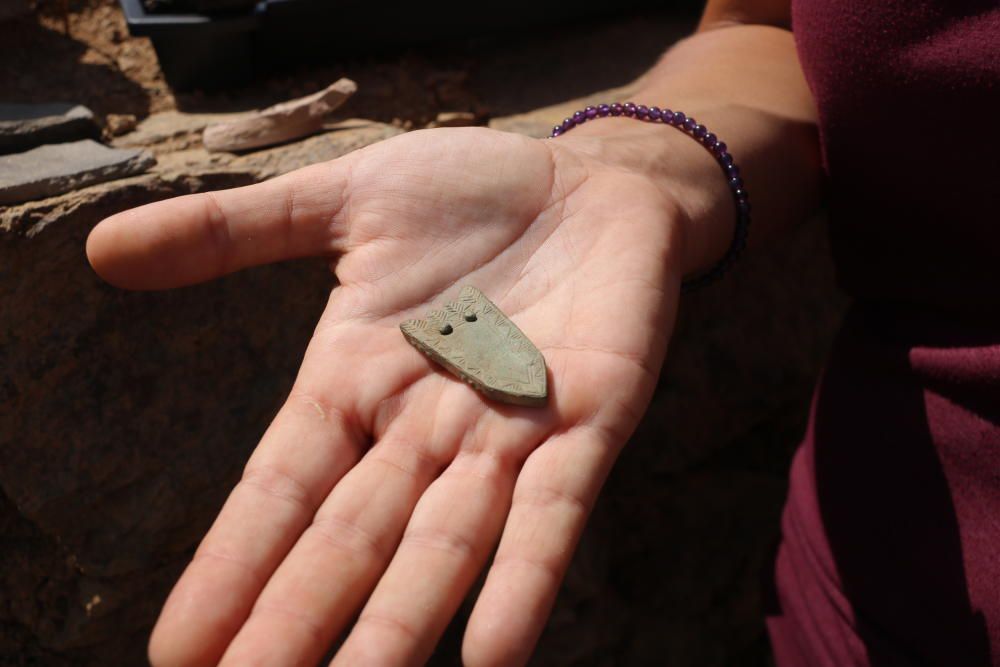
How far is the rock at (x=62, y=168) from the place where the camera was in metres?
1.87

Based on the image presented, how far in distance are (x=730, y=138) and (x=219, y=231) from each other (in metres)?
0.98

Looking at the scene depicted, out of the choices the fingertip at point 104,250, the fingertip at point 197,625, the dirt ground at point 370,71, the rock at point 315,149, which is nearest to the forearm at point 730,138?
the rock at point 315,149

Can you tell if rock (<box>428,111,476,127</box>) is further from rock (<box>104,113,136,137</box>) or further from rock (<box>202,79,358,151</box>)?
rock (<box>104,113,136,137</box>)

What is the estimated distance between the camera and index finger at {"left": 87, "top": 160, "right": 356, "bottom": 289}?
5.00 ft

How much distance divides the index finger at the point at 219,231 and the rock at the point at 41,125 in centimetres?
68

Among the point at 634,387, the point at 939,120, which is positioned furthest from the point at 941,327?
the point at 634,387

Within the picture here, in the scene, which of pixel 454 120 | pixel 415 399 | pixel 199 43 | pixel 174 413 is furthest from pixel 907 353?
pixel 199 43

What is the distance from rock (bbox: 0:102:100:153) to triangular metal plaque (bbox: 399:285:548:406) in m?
1.07

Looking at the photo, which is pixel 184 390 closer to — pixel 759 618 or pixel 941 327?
pixel 941 327

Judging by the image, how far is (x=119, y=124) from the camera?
2342mm

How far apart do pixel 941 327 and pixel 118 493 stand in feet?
5.41

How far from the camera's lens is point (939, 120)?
155 cm

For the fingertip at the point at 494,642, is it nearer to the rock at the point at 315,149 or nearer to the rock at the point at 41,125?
the rock at the point at 315,149

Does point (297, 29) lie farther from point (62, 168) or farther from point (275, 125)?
point (62, 168)
